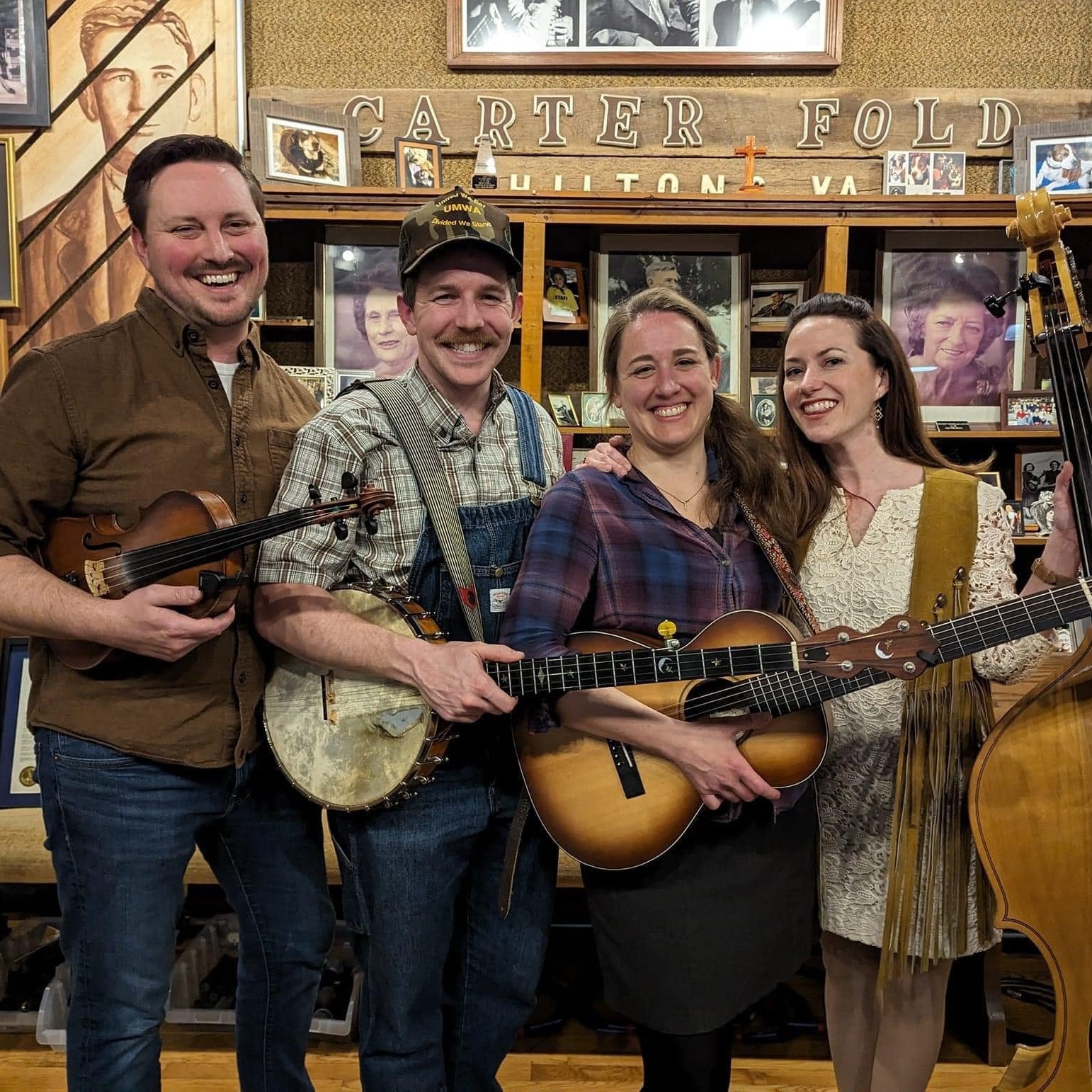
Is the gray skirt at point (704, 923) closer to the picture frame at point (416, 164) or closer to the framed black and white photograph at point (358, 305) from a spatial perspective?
the framed black and white photograph at point (358, 305)

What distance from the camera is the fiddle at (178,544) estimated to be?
4.87 ft

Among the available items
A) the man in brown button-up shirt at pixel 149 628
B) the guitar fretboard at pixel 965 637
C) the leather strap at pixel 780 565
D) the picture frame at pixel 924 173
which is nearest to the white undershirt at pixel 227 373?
the man in brown button-up shirt at pixel 149 628

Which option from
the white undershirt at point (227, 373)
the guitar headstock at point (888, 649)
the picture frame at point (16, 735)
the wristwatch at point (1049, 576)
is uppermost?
the white undershirt at point (227, 373)

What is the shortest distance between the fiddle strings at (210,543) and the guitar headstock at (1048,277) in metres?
1.21

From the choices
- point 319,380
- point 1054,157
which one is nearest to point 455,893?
point 319,380

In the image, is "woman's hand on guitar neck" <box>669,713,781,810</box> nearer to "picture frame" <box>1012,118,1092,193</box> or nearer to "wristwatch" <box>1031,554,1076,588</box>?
"wristwatch" <box>1031,554,1076,588</box>

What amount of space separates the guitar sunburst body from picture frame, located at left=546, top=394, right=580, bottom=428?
188cm

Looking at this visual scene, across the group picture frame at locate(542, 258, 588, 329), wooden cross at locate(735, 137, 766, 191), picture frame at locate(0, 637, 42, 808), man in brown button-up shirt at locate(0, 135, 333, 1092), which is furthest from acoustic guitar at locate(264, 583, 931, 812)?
wooden cross at locate(735, 137, 766, 191)

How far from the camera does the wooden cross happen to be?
10.9 ft

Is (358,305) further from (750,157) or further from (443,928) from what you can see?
(443,928)

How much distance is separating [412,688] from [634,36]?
2.93 metres

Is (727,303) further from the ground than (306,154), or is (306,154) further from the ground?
(306,154)

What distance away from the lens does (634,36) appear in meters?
3.49

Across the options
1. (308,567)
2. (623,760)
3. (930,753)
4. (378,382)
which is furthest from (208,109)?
(930,753)
